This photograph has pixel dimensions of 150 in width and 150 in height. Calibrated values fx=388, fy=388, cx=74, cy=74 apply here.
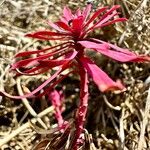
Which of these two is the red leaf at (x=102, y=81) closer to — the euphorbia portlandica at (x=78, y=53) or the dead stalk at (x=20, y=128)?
the euphorbia portlandica at (x=78, y=53)

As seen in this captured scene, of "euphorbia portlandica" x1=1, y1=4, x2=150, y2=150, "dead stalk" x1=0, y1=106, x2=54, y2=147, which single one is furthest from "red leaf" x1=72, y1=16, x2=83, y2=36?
"dead stalk" x1=0, y1=106, x2=54, y2=147

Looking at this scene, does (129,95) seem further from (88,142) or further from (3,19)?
(3,19)

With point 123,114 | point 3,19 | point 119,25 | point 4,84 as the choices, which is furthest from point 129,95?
point 3,19

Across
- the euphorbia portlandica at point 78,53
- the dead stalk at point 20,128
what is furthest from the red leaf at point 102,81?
the dead stalk at point 20,128

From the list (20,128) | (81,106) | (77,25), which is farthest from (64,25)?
(20,128)

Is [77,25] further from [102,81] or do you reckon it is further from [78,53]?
[102,81]

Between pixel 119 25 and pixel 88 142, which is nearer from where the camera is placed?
pixel 88 142

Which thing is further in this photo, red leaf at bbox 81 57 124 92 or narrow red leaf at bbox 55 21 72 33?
narrow red leaf at bbox 55 21 72 33

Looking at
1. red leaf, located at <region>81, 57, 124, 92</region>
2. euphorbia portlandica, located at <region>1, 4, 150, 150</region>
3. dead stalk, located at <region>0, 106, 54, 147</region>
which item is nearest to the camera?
red leaf, located at <region>81, 57, 124, 92</region>

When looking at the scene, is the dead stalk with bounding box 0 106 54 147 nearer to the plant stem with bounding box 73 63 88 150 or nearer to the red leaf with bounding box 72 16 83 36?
the plant stem with bounding box 73 63 88 150
